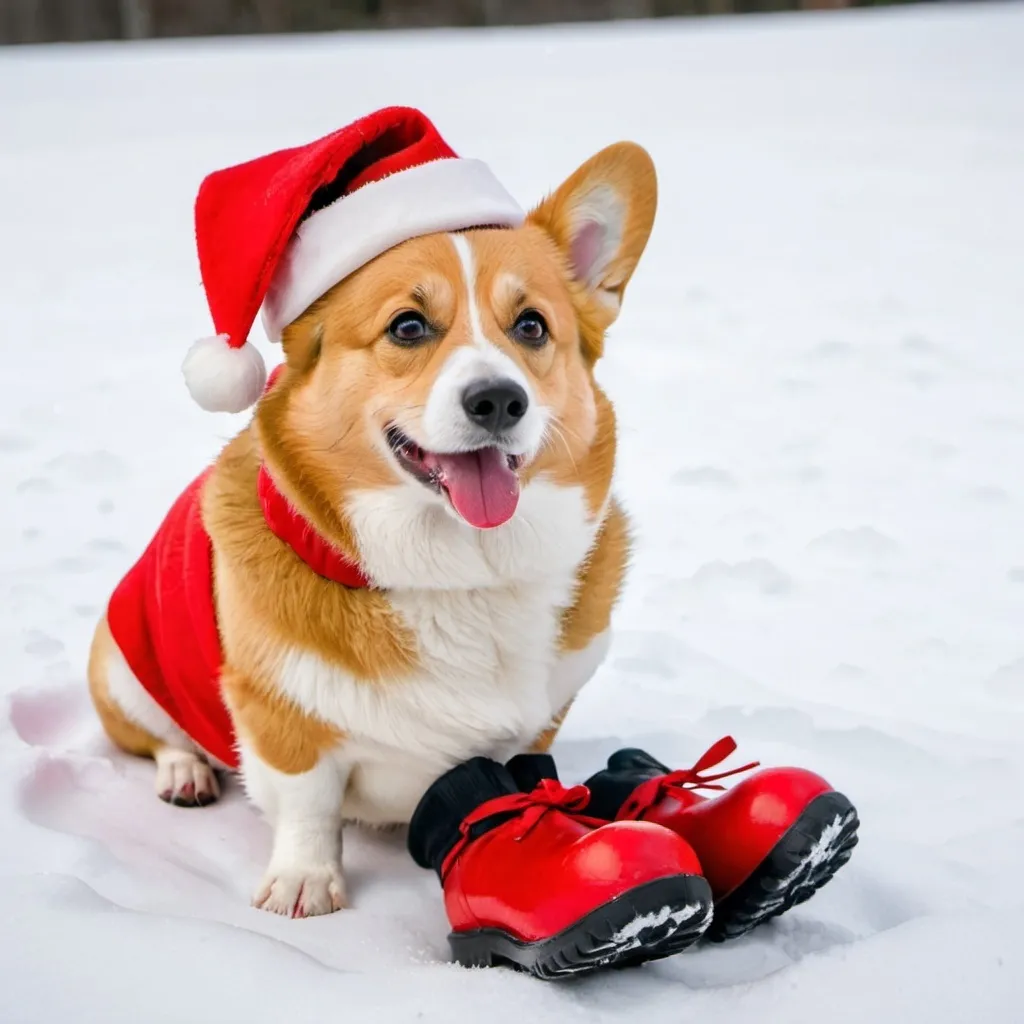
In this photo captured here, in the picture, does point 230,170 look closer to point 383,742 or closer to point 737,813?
point 383,742

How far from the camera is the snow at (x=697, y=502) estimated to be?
5.24ft

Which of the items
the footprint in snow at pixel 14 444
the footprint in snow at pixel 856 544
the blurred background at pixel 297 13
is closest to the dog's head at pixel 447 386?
the footprint in snow at pixel 856 544

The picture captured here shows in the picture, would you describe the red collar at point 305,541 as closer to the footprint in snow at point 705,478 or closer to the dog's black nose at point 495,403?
the dog's black nose at point 495,403

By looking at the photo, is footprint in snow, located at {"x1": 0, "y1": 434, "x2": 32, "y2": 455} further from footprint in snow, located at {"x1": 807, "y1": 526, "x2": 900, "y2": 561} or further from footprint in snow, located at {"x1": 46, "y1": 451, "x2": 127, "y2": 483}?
footprint in snow, located at {"x1": 807, "y1": 526, "x2": 900, "y2": 561}

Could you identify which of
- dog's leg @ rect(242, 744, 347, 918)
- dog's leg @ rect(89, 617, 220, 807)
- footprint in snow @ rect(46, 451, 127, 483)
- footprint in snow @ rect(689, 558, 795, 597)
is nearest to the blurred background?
footprint in snow @ rect(46, 451, 127, 483)

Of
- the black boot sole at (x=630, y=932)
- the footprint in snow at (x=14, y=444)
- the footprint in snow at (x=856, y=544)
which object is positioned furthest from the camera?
the footprint in snow at (x=14, y=444)

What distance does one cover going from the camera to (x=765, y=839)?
1.63 metres

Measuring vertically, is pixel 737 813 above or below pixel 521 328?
below

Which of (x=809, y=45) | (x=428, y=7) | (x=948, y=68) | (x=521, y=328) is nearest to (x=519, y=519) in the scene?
(x=521, y=328)

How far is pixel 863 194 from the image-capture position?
6.40 meters

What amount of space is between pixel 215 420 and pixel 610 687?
2.19 m

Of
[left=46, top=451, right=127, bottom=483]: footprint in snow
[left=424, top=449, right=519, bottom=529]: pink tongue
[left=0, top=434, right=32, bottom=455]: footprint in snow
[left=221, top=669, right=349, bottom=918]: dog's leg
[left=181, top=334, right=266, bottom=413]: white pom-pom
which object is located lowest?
[left=0, top=434, right=32, bottom=455]: footprint in snow

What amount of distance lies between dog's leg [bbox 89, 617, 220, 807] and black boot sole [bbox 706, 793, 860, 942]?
38.5 inches

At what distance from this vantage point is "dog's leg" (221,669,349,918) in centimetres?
186
